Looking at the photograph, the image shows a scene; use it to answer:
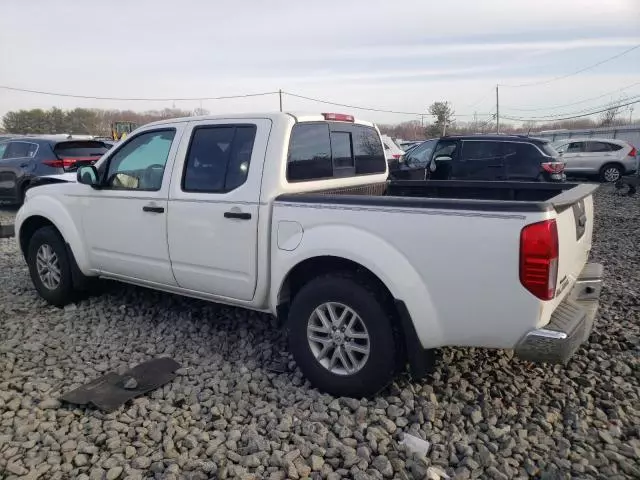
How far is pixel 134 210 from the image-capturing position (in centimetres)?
424

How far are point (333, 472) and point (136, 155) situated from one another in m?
3.21

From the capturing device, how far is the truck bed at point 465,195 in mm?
2617

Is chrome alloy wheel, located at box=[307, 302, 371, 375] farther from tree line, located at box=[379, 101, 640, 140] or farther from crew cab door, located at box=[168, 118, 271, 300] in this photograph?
tree line, located at box=[379, 101, 640, 140]

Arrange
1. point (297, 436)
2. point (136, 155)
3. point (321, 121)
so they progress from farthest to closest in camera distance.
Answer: point (136, 155), point (321, 121), point (297, 436)

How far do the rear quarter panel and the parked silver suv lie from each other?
17.4 metres

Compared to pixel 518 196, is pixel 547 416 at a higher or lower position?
lower

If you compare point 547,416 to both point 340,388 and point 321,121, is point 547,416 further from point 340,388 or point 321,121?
point 321,121

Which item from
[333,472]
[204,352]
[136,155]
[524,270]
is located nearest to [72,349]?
[204,352]

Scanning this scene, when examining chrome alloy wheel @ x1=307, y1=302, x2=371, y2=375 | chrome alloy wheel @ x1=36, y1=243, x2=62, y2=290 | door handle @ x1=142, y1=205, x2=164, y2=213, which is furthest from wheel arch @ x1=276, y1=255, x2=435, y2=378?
chrome alloy wheel @ x1=36, y1=243, x2=62, y2=290

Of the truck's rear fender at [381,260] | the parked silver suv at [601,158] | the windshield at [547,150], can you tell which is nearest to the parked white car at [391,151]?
the windshield at [547,150]

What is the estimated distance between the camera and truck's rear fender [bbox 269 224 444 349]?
2867 millimetres

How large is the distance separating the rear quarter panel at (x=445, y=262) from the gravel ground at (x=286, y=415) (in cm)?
59

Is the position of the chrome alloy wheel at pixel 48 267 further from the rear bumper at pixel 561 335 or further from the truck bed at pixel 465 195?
the rear bumper at pixel 561 335

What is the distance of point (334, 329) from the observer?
3232mm
